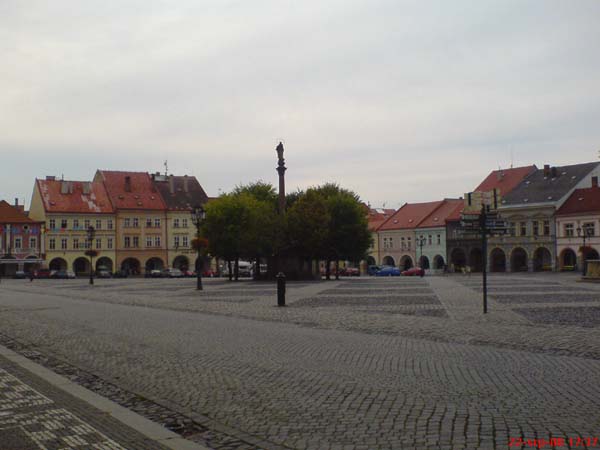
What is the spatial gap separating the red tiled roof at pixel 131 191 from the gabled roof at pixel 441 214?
3723cm

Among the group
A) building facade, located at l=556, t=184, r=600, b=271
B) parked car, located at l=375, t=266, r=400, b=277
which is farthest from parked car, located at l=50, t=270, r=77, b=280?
building facade, located at l=556, t=184, r=600, b=271

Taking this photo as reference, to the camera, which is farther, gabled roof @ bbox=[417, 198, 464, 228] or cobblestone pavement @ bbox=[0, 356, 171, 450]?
gabled roof @ bbox=[417, 198, 464, 228]

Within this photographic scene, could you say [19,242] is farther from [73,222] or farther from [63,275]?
[63,275]

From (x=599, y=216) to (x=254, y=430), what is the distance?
250ft

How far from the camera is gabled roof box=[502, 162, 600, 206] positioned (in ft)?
269

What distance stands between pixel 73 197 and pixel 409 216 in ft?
158

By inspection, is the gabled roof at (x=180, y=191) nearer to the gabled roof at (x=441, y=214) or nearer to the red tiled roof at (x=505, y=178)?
the gabled roof at (x=441, y=214)

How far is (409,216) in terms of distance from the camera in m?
103

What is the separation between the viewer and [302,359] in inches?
443

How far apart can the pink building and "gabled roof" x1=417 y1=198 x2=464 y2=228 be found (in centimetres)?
5222

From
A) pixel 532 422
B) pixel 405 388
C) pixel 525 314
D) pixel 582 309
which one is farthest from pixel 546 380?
pixel 582 309

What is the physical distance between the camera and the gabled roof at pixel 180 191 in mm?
97812

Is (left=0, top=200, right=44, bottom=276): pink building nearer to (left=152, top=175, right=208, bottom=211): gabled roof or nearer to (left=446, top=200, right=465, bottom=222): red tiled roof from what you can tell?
(left=152, top=175, right=208, bottom=211): gabled roof

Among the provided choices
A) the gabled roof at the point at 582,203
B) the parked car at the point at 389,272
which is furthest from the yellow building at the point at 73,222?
the gabled roof at the point at 582,203
